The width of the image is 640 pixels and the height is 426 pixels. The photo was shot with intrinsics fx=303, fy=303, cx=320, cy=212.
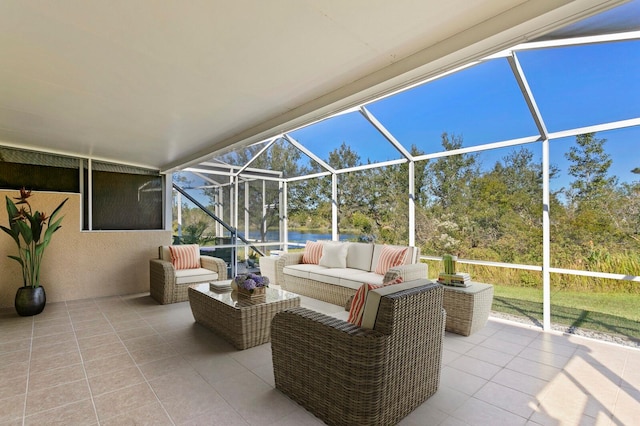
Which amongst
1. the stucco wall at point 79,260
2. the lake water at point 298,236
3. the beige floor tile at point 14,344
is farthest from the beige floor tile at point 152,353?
the lake water at point 298,236

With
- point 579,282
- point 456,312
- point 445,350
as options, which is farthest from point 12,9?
point 579,282

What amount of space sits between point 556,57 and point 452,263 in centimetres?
249

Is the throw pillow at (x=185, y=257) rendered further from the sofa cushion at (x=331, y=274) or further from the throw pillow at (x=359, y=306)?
the throw pillow at (x=359, y=306)

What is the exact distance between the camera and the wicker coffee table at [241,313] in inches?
120

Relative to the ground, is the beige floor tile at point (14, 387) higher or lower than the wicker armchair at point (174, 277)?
lower

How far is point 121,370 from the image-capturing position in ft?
8.71

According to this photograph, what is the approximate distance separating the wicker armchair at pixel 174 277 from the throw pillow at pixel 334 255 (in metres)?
1.76

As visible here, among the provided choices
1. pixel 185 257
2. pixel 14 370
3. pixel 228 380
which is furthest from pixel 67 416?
pixel 185 257

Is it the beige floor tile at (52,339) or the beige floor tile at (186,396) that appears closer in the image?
the beige floor tile at (186,396)

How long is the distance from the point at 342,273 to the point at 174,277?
8.59ft

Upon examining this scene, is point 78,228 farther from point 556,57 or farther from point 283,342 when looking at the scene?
point 556,57

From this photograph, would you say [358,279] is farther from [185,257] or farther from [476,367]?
[185,257]

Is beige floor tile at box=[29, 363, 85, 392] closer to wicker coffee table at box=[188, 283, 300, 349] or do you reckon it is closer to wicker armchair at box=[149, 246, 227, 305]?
wicker coffee table at box=[188, 283, 300, 349]

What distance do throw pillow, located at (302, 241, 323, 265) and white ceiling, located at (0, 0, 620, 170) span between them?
9.47 feet
